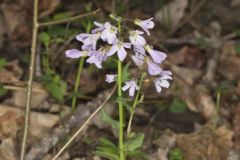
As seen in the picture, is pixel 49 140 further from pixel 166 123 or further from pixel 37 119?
pixel 166 123

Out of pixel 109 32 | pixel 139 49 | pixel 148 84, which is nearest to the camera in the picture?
pixel 109 32

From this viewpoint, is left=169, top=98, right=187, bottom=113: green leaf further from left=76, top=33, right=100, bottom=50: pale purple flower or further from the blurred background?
left=76, top=33, right=100, bottom=50: pale purple flower

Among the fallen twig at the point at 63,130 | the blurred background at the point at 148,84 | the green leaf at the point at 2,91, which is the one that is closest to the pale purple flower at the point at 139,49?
the fallen twig at the point at 63,130

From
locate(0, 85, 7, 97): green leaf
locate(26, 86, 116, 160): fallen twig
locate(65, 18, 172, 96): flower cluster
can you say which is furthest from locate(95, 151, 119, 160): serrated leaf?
locate(0, 85, 7, 97): green leaf

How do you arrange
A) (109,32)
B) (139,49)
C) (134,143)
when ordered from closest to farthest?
(109,32)
(139,49)
(134,143)

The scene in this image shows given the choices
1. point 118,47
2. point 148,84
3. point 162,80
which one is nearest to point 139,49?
point 118,47

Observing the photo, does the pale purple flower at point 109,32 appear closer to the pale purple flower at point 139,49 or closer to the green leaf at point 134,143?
the pale purple flower at point 139,49

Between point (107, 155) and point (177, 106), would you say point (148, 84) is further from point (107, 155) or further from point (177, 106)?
point (107, 155)
